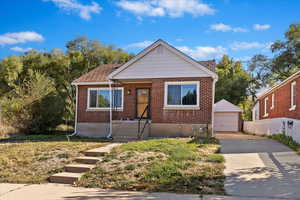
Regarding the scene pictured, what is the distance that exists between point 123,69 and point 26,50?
23.1 meters

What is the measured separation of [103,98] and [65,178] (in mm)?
9810

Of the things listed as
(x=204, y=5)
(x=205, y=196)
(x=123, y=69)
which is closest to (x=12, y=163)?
(x=205, y=196)

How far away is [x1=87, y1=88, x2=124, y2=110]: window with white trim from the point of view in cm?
1645

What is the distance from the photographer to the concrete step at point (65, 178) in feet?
23.1

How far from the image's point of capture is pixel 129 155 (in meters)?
8.47

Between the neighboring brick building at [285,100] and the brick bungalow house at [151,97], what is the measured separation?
487cm

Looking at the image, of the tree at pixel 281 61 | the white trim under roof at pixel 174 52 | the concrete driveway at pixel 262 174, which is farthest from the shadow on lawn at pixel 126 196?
the tree at pixel 281 61

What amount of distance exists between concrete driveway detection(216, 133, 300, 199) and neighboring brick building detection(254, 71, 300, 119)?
661 centimetres

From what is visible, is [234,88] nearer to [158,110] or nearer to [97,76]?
[158,110]

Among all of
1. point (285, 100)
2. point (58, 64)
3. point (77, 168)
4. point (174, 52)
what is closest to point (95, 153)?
point (77, 168)

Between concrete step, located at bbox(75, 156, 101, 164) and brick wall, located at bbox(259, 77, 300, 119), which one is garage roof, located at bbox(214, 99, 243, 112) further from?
→ concrete step, located at bbox(75, 156, 101, 164)

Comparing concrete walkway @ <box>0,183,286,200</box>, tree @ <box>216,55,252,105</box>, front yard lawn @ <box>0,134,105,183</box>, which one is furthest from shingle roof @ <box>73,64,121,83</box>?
tree @ <box>216,55,252,105</box>

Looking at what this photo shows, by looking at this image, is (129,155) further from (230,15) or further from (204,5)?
(230,15)

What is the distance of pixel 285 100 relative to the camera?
17.5 metres
